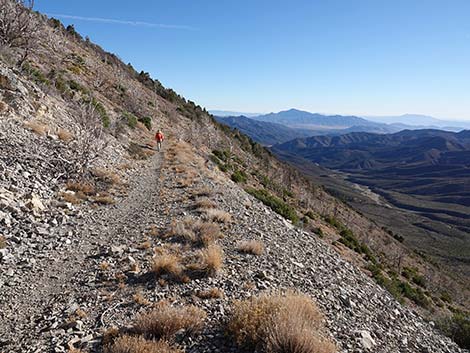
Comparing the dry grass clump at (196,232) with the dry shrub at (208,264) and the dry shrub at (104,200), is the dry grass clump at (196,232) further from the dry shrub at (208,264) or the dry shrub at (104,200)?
the dry shrub at (104,200)

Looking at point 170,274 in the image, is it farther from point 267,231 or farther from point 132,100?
point 132,100

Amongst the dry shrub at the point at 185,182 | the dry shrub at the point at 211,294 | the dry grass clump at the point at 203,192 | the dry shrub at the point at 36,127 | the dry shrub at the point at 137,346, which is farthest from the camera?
the dry shrub at the point at 185,182

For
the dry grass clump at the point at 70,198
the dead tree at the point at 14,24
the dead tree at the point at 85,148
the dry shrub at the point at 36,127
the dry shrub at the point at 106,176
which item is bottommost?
the dry grass clump at the point at 70,198

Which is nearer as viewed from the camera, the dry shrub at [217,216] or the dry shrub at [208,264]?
the dry shrub at [208,264]

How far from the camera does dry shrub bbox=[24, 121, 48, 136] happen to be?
15859 millimetres

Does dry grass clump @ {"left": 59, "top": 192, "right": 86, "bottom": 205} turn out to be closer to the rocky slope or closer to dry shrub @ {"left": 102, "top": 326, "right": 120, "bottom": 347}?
the rocky slope

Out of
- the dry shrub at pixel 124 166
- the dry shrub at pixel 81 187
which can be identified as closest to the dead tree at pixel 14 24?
the dry shrub at pixel 124 166

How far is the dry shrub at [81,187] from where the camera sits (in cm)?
1424

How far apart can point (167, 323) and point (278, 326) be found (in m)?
1.92

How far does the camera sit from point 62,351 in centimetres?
564

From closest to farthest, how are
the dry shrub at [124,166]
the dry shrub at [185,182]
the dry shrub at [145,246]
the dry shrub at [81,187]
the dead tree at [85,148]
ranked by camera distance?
the dry shrub at [145,246], the dry shrub at [81,187], the dead tree at [85,148], the dry shrub at [185,182], the dry shrub at [124,166]

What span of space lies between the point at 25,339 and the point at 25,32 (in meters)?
21.9

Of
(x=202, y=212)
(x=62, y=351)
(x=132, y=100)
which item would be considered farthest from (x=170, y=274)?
(x=132, y=100)

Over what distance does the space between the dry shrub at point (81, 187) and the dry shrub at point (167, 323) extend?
937 centimetres
